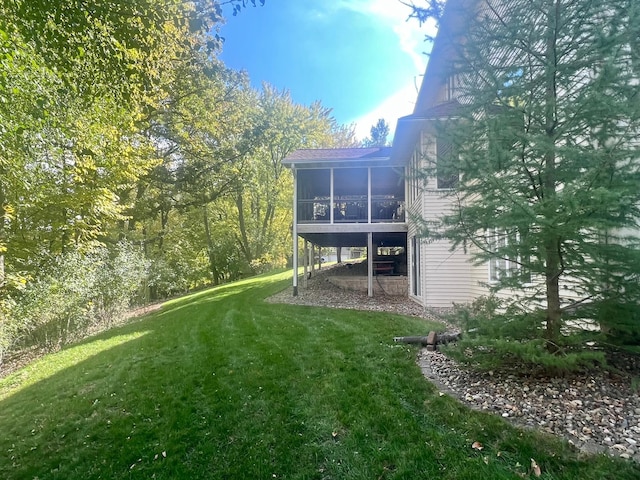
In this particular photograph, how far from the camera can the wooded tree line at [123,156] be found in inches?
172

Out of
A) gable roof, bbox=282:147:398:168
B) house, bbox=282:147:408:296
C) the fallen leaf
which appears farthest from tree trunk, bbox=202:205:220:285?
the fallen leaf

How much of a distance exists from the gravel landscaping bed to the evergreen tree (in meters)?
0.41

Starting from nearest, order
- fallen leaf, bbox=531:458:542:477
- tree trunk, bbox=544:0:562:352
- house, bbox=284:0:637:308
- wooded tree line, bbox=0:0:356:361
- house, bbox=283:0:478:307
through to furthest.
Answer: fallen leaf, bbox=531:458:542:477
tree trunk, bbox=544:0:562:352
house, bbox=284:0:637:308
wooded tree line, bbox=0:0:356:361
house, bbox=283:0:478:307

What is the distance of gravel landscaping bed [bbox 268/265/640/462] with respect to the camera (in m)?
2.46

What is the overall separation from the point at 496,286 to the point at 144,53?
18.7ft

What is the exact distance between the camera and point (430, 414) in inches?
123

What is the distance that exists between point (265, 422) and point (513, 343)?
8.17ft

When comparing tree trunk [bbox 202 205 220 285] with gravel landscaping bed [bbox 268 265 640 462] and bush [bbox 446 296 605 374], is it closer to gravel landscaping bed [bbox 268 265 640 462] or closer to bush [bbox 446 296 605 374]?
gravel landscaping bed [bbox 268 265 640 462]

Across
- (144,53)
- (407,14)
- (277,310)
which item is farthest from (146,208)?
(407,14)

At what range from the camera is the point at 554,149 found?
2.78 meters

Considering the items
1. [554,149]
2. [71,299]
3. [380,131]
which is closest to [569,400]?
[554,149]

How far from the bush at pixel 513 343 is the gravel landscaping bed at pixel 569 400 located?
15cm

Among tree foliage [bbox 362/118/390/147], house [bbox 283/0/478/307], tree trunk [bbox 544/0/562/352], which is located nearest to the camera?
tree trunk [bbox 544/0/562/352]

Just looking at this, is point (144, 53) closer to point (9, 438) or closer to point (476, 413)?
point (9, 438)
